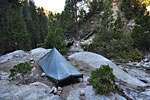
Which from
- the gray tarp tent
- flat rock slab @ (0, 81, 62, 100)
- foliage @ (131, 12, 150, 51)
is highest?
foliage @ (131, 12, 150, 51)

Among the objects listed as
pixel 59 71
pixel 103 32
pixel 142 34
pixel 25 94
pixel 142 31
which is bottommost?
pixel 25 94

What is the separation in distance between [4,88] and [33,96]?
1186 millimetres

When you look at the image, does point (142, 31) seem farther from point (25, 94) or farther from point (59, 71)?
point (25, 94)

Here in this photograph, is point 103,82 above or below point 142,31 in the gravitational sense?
below

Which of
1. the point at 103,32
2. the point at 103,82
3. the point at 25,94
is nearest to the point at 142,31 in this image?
the point at 103,32

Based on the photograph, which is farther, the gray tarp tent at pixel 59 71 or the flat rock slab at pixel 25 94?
the gray tarp tent at pixel 59 71

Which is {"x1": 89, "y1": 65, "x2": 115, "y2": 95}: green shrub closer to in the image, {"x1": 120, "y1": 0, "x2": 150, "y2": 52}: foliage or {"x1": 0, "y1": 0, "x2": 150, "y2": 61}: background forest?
{"x1": 0, "y1": 0, "x2": 150, "y2": 61}: background forest

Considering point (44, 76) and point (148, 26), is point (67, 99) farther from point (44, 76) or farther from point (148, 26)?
point (148, 26)

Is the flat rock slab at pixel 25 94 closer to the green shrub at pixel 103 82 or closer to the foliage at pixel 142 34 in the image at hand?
the green shrub at pixel 103 82

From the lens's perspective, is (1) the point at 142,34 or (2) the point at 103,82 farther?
(1) the point at 142,34

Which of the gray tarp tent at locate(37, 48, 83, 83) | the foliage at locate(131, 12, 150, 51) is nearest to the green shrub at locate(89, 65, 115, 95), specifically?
the gray tarp tent at locate(37, 48, 83, 83)

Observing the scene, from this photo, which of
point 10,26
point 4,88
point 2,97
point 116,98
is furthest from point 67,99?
point 10,26

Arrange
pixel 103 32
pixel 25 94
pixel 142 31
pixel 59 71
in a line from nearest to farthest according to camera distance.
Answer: pixel 25 94 < pixel 59 71 < pixel 142 31 < pixel 103 32

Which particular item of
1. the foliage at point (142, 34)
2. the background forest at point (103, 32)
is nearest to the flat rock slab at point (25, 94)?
the background forest at point (103, 32)
